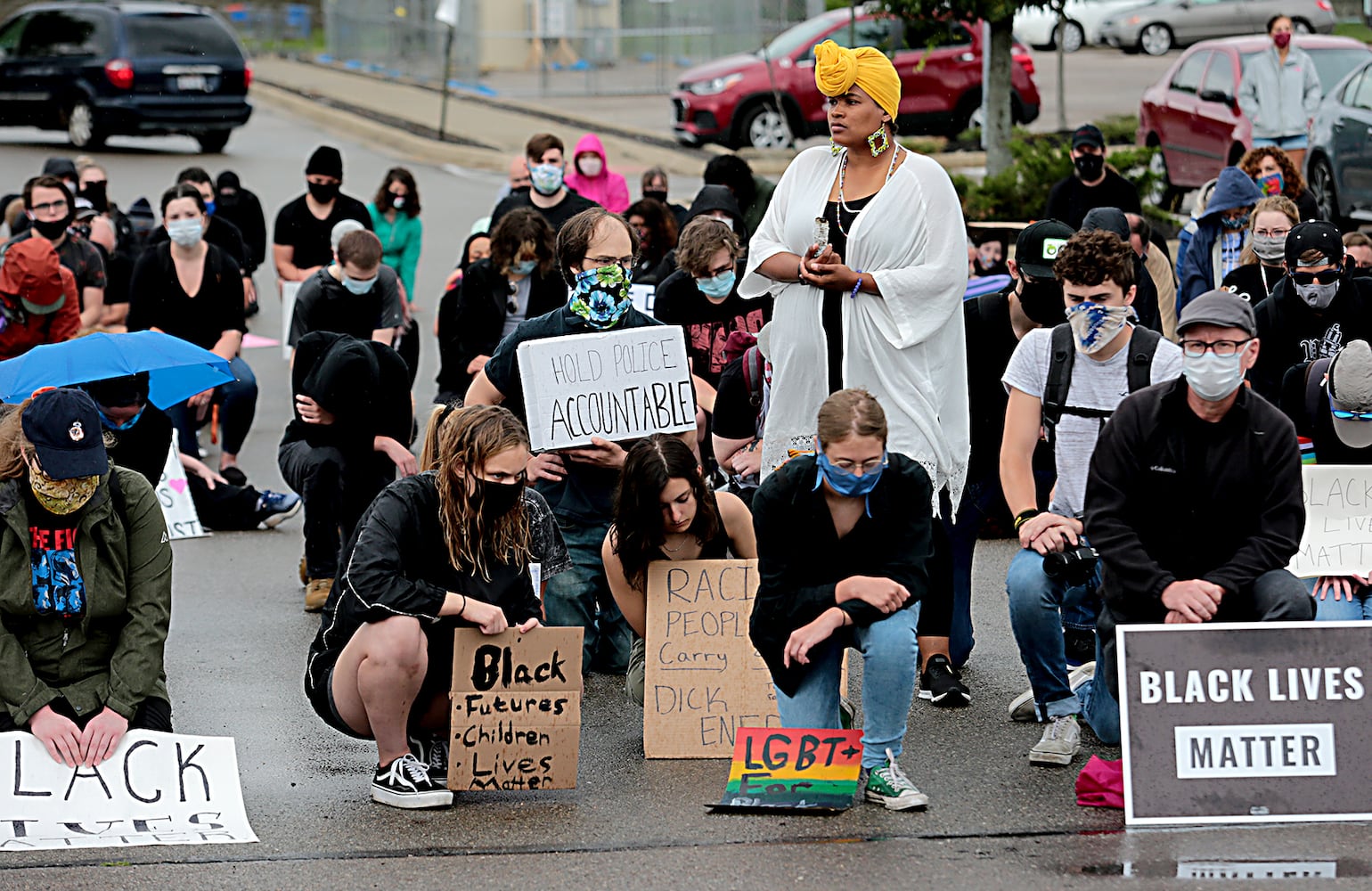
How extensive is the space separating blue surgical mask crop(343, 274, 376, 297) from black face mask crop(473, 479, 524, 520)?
12.6 ft

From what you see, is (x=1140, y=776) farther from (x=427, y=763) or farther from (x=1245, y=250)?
(x=1245, y=250)

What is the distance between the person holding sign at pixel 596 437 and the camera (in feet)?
23.8

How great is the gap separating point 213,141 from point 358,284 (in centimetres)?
1754

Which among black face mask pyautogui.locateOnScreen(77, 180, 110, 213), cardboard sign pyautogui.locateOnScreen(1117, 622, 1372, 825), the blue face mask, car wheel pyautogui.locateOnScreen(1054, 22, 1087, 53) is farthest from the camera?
car wheel pyautogui.locateOnScreen(1054, 22, 1087, 53)

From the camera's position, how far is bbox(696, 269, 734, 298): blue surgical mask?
8.26 meters

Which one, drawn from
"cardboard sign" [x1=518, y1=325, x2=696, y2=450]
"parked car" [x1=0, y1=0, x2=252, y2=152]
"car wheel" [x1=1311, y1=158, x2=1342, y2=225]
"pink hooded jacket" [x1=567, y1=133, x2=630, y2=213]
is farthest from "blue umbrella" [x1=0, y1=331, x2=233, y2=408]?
"parked car" [x1=0, y1=0, x2=252, y2=152]

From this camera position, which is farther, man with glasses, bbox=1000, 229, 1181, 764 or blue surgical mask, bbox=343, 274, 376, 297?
blue surgical mask, bbox=343, 274, 376, 297

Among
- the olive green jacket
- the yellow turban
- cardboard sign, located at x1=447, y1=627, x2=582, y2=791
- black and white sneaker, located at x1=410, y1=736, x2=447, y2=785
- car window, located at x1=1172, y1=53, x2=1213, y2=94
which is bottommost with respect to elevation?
black and white sneaker, located at x1=410, y1=736, x2=447, y2=785

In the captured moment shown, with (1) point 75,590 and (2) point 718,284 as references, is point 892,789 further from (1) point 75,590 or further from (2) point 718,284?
(2) point 718,284

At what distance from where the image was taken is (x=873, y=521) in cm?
574

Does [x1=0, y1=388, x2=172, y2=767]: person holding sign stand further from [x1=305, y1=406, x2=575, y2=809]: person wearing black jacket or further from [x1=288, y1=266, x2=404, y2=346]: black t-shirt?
[x1=288, y1=266, x2=404, y2=346]: black t-shirt

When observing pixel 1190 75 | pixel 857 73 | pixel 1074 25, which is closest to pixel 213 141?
pixel 1190 75

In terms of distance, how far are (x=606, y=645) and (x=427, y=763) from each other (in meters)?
1.57

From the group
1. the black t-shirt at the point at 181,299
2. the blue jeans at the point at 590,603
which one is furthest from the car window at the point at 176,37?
the blue jeans at the point at 590,603
